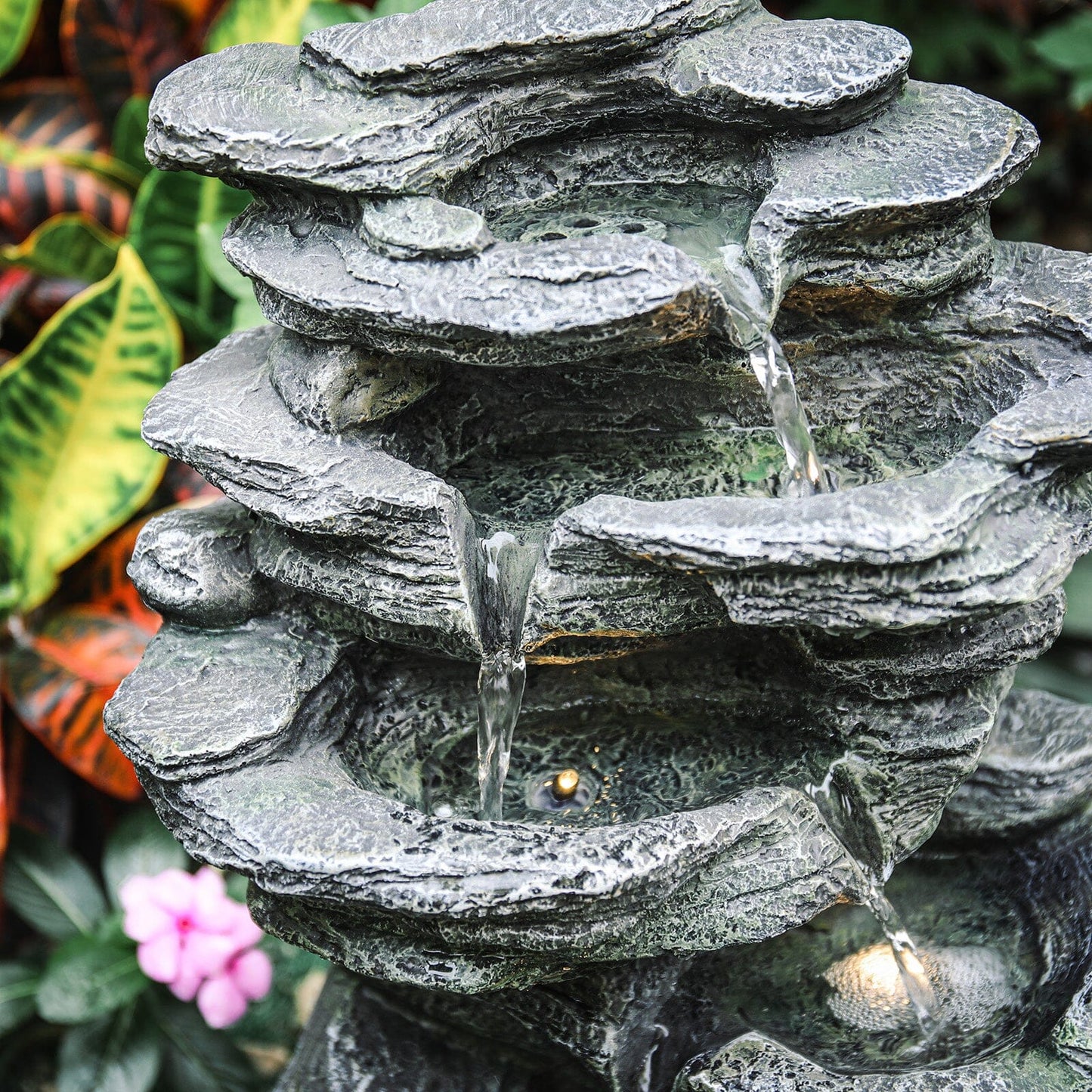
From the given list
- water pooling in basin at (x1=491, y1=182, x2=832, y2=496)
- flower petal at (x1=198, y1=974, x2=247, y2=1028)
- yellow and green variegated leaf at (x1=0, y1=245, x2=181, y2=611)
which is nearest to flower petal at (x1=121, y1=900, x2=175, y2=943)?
flower petal at (x1=198, y1=974, x2=247, y2=1028)

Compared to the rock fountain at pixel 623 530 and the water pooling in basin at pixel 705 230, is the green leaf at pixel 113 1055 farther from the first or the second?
the water pooling in basin at pixel 705 230

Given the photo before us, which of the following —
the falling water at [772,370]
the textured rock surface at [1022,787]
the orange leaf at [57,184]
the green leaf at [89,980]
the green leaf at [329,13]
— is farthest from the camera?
the orange leaf at [57,184]

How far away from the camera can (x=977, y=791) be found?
1.83m

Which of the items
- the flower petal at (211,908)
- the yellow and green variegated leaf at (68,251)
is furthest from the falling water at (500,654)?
the yellow and green variegated leaf at (68,251)

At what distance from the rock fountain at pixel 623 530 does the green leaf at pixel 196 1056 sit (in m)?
0.84

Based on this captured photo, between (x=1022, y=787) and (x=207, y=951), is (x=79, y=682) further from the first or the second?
(x=1022, y=787)

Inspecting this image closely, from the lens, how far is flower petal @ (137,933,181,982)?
2.20 m

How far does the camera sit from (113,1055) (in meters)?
2.41

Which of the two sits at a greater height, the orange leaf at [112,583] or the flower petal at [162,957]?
the orange leaf at [112,583]

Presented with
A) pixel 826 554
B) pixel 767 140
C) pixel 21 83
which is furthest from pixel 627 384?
pixel 21 83

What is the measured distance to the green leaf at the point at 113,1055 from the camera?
7.82 feet

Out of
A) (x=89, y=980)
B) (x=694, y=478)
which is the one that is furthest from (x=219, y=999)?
(x=694, y=478)

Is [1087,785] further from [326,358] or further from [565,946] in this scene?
[326,358]

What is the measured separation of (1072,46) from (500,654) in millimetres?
2309
